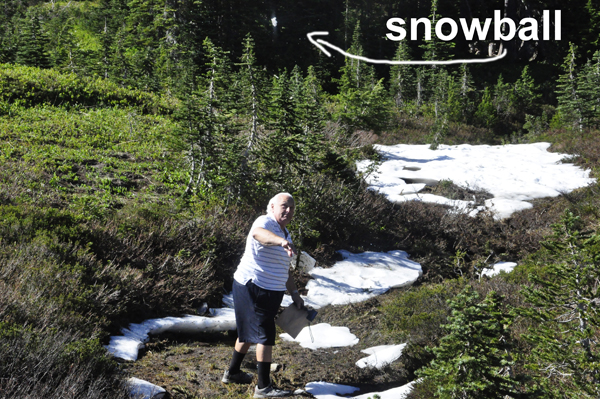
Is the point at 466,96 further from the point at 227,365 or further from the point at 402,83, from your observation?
the point at 227,365

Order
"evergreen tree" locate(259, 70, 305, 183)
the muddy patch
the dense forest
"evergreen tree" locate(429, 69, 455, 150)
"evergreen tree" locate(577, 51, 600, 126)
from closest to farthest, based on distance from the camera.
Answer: the dense forest
the muddy patch
"evergreen tree" locate(259, 70, 305, 183)
"evergreen tree" locate(577, 51, 600, 126)
"evergreen tree" locate(429, 69, 455, 150)

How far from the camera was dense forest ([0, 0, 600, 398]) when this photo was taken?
9.42ft

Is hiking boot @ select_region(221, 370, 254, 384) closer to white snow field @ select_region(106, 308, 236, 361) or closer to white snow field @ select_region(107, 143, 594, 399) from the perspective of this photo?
white snow field @ select_region(107, 143, 594, 399)

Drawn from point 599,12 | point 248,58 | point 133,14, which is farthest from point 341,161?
point 599,12

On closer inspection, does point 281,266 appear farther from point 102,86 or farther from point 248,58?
point 102,86

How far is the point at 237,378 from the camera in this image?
13.1 ft

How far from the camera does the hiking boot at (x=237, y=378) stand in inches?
157

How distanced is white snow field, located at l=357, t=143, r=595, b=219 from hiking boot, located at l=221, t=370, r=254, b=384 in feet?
26.0

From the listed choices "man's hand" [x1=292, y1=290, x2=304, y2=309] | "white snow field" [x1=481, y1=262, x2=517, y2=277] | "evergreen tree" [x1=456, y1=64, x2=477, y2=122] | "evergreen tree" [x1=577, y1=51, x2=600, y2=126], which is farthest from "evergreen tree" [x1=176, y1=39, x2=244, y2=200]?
"evergreen tree" [x1=456, y1=64, x2=477, y2=122]

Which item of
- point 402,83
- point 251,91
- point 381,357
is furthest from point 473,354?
point 402,83

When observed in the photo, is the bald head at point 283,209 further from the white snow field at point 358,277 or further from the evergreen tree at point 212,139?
the evergreen tree at point 212,139

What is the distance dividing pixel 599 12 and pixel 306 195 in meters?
42.1

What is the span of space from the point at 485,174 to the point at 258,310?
12288 millimetres

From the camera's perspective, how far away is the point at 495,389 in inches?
102
